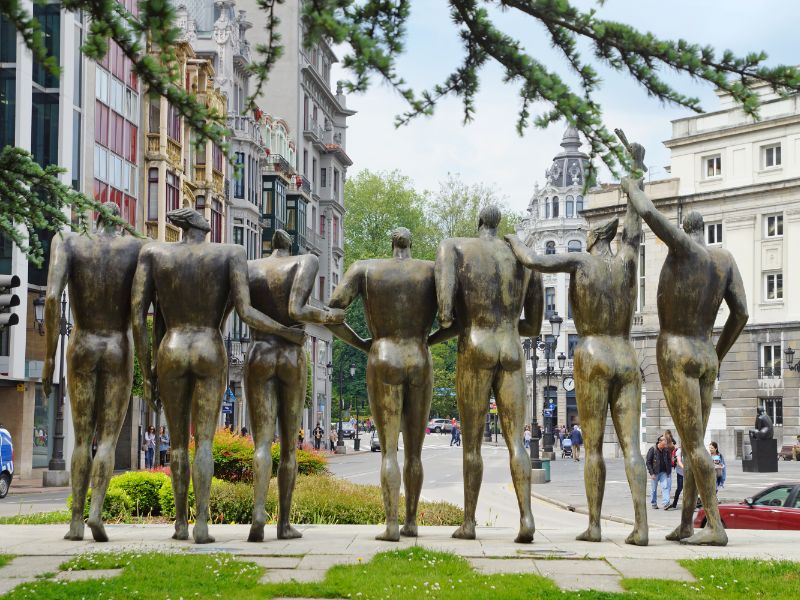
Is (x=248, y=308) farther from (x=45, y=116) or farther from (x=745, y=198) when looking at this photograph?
(x=745, y=198)

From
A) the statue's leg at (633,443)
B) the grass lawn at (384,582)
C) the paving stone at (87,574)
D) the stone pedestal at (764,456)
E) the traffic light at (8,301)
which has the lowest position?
the stone pedestal at (764,456)

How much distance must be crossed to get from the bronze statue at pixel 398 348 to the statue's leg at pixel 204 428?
3.99ft

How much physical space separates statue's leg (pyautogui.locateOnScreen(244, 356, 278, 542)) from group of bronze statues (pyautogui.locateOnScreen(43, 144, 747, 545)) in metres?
0.01

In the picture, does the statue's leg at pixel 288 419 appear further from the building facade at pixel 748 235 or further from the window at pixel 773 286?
the window at pixel 773 286

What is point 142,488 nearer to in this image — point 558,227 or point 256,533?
point 256,533

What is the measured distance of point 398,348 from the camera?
11258 mm

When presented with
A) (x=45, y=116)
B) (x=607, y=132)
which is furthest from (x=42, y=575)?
(x=45, y=116)

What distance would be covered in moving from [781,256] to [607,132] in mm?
52258

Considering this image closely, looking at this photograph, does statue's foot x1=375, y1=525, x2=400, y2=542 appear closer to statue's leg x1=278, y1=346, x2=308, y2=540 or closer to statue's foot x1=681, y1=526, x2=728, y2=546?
statue's leg x1=278, y1=346, x2=308, y2=540

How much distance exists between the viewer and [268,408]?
1120 cm

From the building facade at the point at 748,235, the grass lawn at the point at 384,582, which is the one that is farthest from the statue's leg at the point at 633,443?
the building facade at the point at 748,235

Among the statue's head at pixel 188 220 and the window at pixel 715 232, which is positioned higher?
the window at pixel 715 232

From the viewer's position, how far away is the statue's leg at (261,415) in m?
11.1

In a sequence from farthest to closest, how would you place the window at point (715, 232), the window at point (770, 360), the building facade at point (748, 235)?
the window at point (715, 232), the window at point (770, 360), the building facade at point (748, 235)
